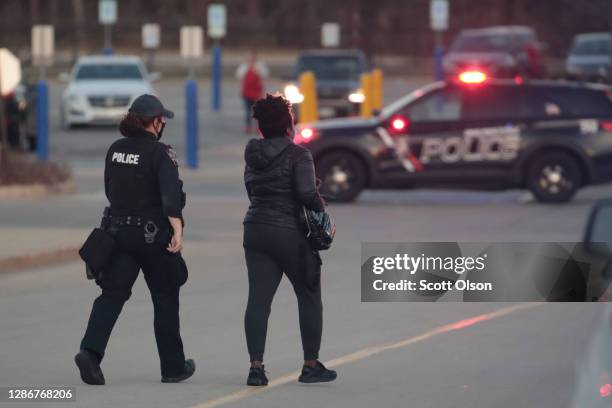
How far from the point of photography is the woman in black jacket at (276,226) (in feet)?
29.7

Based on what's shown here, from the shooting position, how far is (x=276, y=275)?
9156 mm

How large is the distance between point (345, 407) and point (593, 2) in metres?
56.5

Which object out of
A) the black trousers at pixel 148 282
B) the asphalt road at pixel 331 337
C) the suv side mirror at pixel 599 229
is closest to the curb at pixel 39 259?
the asphalt road at pixel 331 337

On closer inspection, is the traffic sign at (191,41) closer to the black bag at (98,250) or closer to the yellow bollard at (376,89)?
the yellow bollard at (376,89)

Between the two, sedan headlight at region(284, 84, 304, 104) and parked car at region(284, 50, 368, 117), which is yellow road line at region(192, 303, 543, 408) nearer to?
sedan headlight at region(284, 84, 304, 104)

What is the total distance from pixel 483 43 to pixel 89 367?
41.3m

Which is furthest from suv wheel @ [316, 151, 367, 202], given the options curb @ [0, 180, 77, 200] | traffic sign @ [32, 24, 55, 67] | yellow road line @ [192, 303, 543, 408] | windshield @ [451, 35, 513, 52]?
windshield @ [451, 35, 513, 52]

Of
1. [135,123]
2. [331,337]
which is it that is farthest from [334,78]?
[135,123]

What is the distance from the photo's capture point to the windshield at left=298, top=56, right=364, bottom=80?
136 feet

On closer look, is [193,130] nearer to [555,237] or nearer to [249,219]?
[555,237]

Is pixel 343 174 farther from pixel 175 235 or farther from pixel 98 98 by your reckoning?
pixel 98 98

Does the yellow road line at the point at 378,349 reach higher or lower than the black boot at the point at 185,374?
lower

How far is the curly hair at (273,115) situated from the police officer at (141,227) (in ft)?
1.75

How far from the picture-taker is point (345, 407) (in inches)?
341
